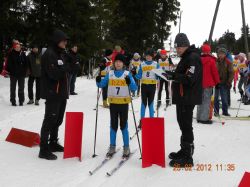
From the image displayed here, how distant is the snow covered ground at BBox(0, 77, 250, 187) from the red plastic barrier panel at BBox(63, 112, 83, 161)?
0.13 metres

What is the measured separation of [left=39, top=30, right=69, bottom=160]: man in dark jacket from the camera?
5734 mm

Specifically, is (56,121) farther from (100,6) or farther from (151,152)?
(100,6)

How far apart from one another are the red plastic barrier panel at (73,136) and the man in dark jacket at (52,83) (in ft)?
0.91

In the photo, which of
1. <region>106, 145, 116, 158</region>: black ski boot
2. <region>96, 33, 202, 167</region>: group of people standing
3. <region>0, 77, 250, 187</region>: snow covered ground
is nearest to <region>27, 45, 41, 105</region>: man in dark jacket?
<region>0, 77, 250, 187</region>: snow covered ground

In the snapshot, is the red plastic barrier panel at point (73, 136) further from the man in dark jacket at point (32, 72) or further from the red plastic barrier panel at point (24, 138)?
the man in dark jacket at point (32, 72)

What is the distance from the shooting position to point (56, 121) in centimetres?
623

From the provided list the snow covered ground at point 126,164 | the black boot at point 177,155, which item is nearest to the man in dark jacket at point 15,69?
the snow covered ground at point 126,164

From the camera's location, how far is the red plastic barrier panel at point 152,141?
17.9 feet

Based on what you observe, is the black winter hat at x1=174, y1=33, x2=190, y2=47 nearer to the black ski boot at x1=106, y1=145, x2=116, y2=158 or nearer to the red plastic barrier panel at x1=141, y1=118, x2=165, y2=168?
the red plastic barrier panel at x1=141, y1=118, x2=165, y2=168

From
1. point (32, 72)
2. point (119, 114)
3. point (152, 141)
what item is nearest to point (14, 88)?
point (32, 72)

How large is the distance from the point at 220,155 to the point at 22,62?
7.04 m

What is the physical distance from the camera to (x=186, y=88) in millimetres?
5469

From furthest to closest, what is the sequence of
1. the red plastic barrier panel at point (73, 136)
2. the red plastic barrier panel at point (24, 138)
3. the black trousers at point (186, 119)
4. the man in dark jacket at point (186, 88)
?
the red plastic barrier panel at point (24, 138)
the red plastic barrier panel at point (73, 136)
the black trousers at point (186, 119)
the man in dark jacket at point (186, 88)

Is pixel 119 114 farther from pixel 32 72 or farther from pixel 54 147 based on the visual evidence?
pixel 32 72
